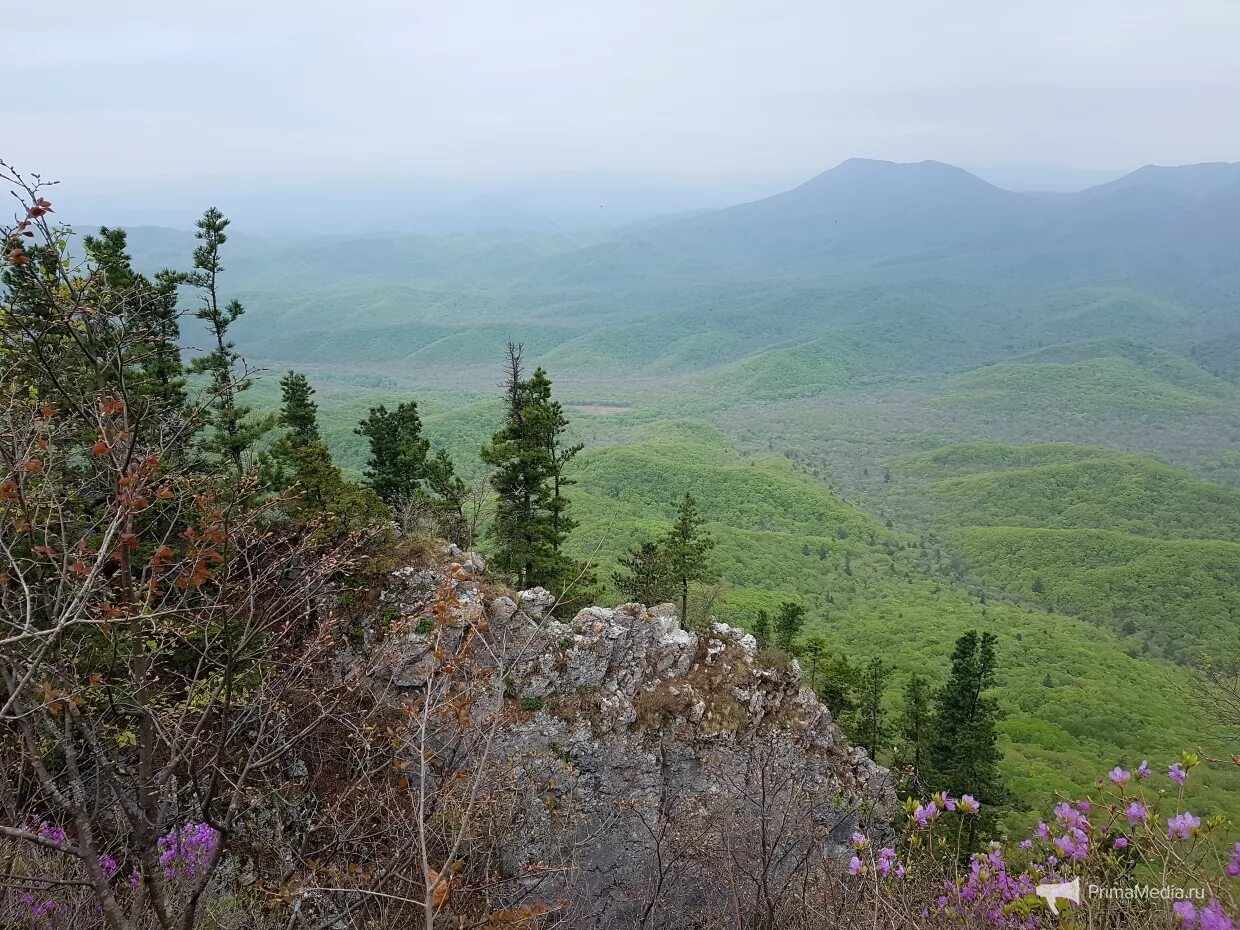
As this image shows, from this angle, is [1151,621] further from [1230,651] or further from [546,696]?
[546,696]

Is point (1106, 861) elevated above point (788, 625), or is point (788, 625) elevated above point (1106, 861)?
point (1106, 861)

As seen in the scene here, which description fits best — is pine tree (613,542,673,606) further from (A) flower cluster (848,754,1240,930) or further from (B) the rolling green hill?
(A) flower cluster (848,754,1240,930)

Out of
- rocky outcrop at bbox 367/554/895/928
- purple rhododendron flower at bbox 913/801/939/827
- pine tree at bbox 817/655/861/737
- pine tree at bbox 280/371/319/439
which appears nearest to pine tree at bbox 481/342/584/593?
rocky outcrop at bbox 367/554/895/928

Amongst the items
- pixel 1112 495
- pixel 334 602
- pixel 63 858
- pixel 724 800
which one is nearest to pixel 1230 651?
pixel 1112 495

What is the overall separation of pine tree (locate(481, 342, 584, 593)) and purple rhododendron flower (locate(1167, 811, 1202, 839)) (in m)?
17.4

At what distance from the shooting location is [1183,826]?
11.6 feet

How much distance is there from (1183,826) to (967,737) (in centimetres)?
2169

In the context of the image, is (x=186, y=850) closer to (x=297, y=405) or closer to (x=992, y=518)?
(x=297, y=405)

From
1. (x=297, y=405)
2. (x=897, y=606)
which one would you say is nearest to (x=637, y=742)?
(x=297, y=405)

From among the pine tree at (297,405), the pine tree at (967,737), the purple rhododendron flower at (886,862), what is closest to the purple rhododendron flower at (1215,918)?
the purple rhododendron flower at (886,862)

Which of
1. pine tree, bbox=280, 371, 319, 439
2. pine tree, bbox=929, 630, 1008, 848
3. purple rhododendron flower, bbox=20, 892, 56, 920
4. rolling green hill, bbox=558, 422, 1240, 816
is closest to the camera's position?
purple rhododendron flower, bbox=20, 892, 56, 920

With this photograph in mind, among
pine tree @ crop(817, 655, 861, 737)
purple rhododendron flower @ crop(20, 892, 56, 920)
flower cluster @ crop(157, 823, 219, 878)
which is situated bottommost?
pine tree @ crop(817, 655, 861, 737)

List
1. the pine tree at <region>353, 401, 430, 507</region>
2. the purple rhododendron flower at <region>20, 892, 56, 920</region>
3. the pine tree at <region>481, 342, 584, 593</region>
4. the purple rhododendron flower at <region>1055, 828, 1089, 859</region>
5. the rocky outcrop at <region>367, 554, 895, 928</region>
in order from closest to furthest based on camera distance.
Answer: the purple rhododendron flower at <region>1055, 828, 1089, 859</region>
the purple rhododendron flower at <region>20, 892, 56, 920</region>
the rocky outcrop at <region>367, 554, 895, 928</region>
the pine tree at <region>481, 342, 584, 593</region>
the pine tree at <region>353, 401, 430, 507</region>

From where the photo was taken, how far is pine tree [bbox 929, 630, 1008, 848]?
21391mm
